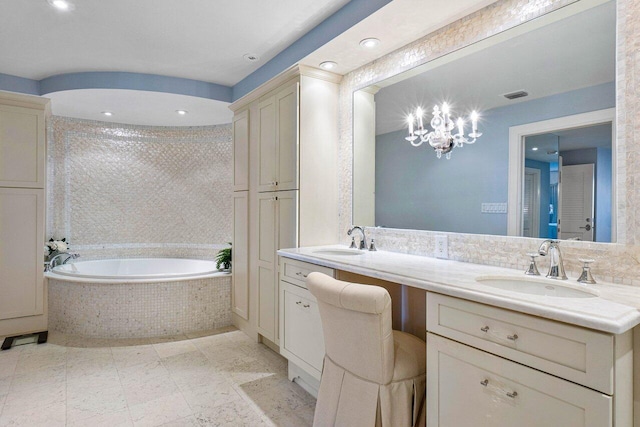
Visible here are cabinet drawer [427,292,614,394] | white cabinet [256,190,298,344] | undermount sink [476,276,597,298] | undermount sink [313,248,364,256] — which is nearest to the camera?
cabinet drawer [427,292,614,394]

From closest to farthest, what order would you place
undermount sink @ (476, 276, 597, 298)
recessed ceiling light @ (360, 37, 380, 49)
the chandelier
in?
undermount sink @ (476, 276, 597, 298)
the chandelier
recessed ceiling light @ (360, 37, 380, 49)

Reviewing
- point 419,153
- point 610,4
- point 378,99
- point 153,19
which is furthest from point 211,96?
point 610,4

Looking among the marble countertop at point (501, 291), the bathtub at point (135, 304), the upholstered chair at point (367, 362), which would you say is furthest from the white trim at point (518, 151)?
the bathtub at point (135, 304)

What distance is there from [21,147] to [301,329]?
3151 mm

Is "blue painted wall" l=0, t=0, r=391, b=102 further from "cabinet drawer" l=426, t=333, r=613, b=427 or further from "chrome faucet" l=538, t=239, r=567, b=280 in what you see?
"cabinet drawer" l=426, t=333, r=613, b=427

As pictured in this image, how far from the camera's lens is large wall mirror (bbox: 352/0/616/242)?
4.94 ft

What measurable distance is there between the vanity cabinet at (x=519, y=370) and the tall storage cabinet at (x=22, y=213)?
3.70 metres

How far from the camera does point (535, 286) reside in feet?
4.94

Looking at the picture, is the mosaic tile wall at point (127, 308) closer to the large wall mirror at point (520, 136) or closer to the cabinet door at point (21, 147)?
the cabinet door at point (21, 147)

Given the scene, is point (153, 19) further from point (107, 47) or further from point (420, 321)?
point (420, 321)

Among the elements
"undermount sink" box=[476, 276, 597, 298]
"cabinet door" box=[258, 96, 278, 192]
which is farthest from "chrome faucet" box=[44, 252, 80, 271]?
"undermount sink" box=[476, 276, 597, 298]

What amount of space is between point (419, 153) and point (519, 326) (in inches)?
53.7

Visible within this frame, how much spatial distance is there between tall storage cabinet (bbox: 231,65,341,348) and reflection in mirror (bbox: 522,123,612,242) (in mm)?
1443

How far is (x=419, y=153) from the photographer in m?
2.29
